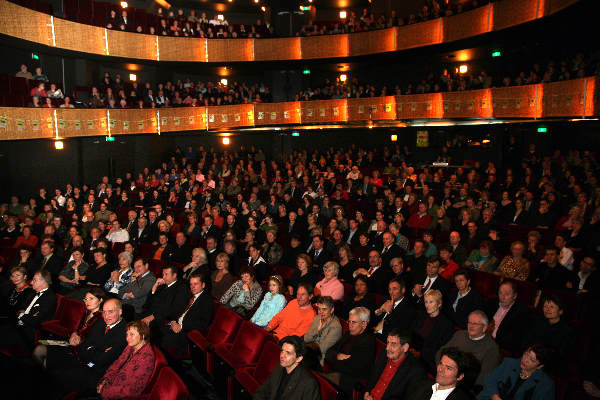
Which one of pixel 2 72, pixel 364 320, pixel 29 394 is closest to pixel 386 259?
pixel 364 320

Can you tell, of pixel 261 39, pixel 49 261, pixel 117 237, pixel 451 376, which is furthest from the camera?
pixel 261 39

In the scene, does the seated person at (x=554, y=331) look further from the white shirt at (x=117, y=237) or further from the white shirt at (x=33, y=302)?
the white shirt at (x=117, y=237)

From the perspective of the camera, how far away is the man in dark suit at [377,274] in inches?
204

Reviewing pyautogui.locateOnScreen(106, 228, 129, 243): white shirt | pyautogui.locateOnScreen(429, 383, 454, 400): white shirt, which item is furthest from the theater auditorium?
pyautogui.locateOnScreen(106, 228, 129, 243): white shirt

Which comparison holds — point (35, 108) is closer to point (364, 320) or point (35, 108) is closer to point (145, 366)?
point (145, 366)

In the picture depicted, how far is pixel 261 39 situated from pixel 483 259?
493 inches

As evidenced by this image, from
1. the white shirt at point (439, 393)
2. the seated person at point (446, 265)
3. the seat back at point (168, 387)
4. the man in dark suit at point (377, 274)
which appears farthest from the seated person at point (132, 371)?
the seated person at point (446, 265)

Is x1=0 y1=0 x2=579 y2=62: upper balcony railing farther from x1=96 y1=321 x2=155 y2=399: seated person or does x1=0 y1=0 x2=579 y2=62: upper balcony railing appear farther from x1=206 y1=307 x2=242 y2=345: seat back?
x1=96 y1=321 x2=155 y2=399: seated person

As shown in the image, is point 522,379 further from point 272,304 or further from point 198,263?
point 198,263

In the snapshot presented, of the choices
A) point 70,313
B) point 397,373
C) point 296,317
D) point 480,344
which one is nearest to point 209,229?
point 70,313

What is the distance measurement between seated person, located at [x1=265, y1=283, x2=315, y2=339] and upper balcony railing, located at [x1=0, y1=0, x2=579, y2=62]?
8.84 meters

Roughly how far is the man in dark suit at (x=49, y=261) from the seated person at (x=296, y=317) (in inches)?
150

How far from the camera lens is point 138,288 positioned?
525 cm

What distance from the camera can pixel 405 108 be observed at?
1367 centimetres
